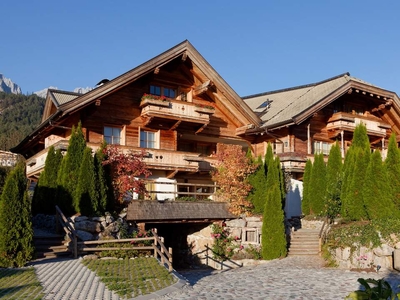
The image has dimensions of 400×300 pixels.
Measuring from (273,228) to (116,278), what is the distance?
1048 cm

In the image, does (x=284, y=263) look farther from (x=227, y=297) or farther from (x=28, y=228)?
(x=28, y=228)

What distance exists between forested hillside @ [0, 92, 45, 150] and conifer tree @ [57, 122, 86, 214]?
41688 millimetres

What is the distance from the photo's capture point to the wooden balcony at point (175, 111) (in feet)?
88.5

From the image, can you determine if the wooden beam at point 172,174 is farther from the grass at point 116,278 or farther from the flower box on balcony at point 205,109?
the grass at point 116,278

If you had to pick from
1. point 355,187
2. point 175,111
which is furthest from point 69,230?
point 355,187

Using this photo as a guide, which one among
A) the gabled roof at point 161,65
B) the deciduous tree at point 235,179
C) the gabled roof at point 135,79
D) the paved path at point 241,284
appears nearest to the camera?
the paved path at point 241,284

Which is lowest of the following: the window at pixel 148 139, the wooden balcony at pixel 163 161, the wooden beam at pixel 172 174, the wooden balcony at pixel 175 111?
the wooden beam at pixel 172 174

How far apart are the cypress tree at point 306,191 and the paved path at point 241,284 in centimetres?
844

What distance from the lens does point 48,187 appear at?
22.5 m

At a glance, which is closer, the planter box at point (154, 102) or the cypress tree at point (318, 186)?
the planter box at point (154, 102)

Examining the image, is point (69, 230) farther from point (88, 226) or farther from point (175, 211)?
point (175, 211)

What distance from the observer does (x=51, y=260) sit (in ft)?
55.4

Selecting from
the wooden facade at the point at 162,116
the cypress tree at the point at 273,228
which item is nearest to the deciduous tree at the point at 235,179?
the cypress tree at the point at 273,228

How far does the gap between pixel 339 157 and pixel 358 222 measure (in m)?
5.83
